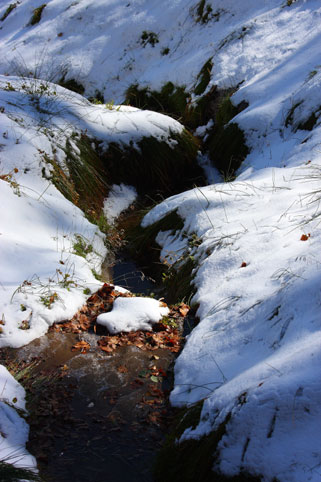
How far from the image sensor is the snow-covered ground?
6.16 ft

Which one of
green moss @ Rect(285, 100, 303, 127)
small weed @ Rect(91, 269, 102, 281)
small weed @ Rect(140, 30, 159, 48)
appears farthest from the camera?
small weed @ Rect(140, 30, 159, 48)

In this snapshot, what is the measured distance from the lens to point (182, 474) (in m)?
2.01

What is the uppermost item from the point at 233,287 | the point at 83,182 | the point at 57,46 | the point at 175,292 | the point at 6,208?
the point at 57,46

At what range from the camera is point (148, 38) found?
29.0ft

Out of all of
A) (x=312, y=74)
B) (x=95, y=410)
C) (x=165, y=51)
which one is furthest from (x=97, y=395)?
(x=165, y=51)

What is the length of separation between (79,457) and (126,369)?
745 mm

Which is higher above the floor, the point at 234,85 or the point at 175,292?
the point at 234,85

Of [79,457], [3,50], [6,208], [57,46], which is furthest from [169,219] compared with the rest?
[3,50]

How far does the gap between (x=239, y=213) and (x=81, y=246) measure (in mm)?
1682

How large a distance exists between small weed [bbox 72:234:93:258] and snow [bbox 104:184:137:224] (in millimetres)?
863

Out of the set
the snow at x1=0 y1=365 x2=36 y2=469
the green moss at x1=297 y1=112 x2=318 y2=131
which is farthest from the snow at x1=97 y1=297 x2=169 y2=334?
the green moss at x1=297 y1=112 x2=318 y2=131

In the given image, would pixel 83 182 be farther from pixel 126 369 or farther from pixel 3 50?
pixel 3 50

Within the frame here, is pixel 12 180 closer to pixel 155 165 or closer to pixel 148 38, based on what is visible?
pixel 155 165

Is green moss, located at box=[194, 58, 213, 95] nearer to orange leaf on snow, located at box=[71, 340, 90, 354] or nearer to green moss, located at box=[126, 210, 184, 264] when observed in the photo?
green moss, located at box=[126, 210, 184, 264]
